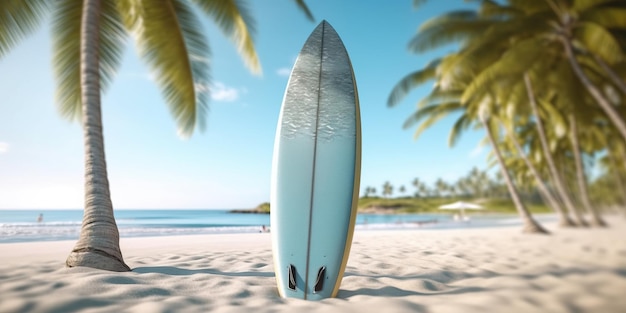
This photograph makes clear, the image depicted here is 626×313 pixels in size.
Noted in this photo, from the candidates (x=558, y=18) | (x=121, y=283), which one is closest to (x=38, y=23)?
(x=121, y=283)

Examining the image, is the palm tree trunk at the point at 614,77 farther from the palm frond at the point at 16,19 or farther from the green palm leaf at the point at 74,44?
the palm frond at the point at 16,19

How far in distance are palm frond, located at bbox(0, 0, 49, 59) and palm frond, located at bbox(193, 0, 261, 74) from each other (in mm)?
1775

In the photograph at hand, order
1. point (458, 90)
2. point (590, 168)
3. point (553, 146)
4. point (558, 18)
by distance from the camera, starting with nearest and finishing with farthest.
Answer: point (558, 18) < point (458, 90) < point (553, 146) < point (590, 168)

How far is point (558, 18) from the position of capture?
19.0ft

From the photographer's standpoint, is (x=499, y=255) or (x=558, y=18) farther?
(x=558, y=18)

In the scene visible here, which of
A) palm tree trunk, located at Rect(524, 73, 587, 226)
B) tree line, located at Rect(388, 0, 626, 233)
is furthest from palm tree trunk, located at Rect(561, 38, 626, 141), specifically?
palm tree trunk, located at Rect(524, 73, 587, 226)

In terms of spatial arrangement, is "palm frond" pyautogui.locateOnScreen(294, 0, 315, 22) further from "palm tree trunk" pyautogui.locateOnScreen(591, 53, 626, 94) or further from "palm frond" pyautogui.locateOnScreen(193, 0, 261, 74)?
"palm tree trunk" pyautogui.locateOnScreen(591, 53, 626, 94)

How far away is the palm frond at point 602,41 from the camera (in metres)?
4.67

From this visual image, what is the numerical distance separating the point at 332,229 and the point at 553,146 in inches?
622

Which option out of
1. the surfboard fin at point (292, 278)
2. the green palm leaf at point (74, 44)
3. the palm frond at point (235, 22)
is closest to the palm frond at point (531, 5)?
the palm frond at point (235, 22)

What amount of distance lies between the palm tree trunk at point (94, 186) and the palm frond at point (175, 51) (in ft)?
2.12

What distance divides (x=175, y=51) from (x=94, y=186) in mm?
2136

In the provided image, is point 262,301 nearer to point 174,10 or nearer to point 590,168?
point 174,10

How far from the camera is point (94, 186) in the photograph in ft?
9.73
